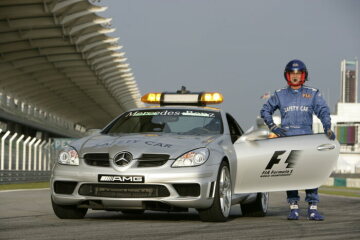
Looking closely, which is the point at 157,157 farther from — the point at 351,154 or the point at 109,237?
the point at 351,154

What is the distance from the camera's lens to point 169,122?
10.3 m

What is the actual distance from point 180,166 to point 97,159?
878 mm

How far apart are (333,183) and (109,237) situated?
5512 cm

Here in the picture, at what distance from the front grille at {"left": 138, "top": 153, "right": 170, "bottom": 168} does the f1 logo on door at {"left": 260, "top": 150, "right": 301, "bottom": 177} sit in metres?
1.36

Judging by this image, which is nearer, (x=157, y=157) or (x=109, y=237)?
(x=109, y=237)

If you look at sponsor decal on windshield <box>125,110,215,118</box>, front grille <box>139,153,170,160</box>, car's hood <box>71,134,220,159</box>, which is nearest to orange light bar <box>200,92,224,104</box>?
sponsor decal on windshield <box>125,110,215,118</box>

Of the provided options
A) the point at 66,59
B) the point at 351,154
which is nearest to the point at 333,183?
the point at 66,59

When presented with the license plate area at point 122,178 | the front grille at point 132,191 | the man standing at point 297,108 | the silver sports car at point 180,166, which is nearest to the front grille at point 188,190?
the silver sports car at point 180,166

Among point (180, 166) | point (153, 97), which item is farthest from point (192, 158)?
point (153, 97)

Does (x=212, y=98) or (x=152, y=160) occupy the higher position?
(x=212, y=98)

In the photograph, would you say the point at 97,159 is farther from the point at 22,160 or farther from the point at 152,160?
the point at 22,160

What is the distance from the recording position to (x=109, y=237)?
7281 mm

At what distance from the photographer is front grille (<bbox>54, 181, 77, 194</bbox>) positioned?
29.9 feet

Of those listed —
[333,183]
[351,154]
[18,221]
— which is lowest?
[351,154]
